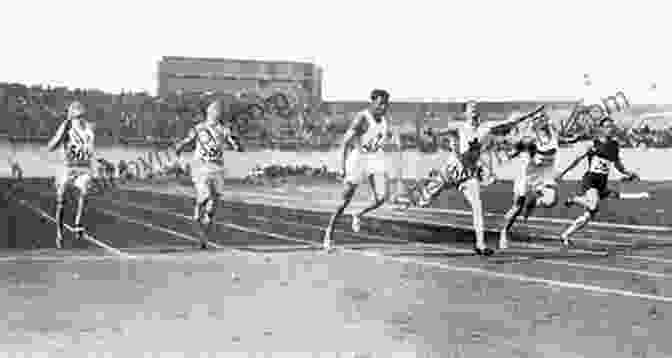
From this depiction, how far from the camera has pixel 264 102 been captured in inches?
2542

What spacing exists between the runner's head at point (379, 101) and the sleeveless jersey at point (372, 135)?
0.35 ft

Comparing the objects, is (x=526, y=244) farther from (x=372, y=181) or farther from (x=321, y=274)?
(x=321, y=274)

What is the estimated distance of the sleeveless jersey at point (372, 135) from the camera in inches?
624

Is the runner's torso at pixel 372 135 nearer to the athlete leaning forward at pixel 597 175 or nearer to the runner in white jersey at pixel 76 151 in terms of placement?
the athlete leaning forward at pixel 597 175

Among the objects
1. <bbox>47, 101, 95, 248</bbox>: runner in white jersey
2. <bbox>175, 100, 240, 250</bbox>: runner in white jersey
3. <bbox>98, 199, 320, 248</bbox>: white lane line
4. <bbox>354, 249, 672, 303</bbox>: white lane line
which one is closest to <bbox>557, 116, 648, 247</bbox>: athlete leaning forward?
<bbox>354, 249, 672, 303</bbox>: white lane line

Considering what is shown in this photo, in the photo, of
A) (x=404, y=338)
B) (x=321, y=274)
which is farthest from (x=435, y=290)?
(x=404, y=338)

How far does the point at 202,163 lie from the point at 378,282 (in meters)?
4.86

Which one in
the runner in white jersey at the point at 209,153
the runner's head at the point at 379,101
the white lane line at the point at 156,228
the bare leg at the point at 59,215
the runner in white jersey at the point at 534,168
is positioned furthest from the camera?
the white lane line at the point at 156,228

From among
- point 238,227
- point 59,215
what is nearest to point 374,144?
point 59,215

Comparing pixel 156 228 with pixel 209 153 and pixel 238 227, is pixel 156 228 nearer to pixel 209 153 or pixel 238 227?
pixel 238 227

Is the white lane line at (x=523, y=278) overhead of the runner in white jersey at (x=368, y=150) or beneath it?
beneath

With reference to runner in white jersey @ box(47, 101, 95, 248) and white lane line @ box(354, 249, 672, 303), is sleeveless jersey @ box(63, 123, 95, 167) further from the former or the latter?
white lane line @ box(354, 249, 672, 303)

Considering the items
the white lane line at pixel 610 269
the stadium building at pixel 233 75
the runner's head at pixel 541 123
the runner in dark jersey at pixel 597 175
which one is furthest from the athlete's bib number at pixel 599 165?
the stadium building at pixel 233 75

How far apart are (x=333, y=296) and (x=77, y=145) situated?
285 inches
